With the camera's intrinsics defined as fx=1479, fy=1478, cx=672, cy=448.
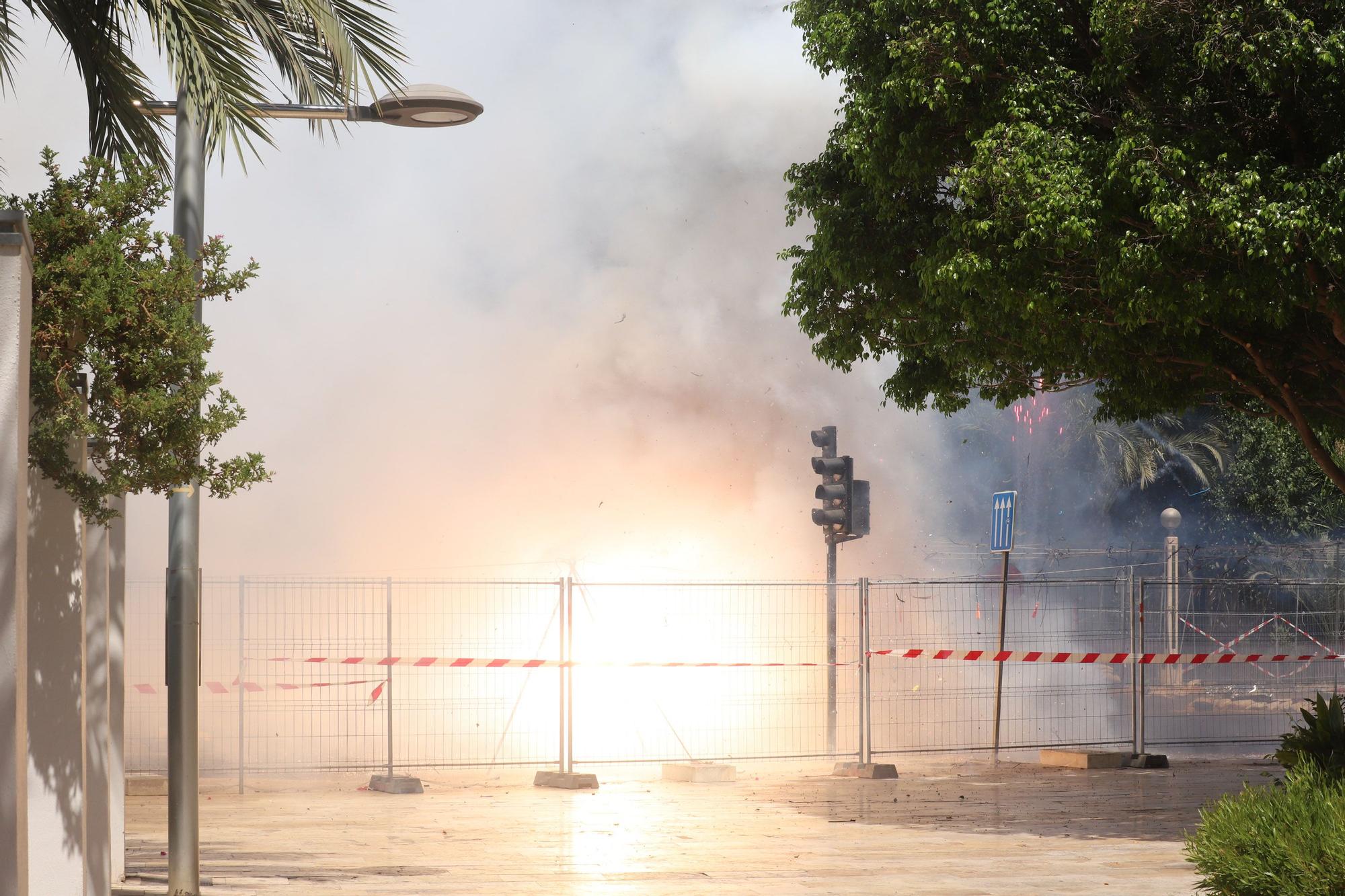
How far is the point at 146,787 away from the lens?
1475cm

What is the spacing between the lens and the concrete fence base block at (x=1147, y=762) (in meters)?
16.9

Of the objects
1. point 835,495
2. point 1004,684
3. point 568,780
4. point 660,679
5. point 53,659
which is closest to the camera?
point 53,659

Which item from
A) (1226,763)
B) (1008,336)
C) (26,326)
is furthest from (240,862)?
(1226,763)

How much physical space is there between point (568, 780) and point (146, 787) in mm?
4195

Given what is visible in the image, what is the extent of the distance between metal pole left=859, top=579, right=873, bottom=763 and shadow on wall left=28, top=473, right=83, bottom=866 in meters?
→ 10.2

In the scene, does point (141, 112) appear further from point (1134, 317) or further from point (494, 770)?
point (494, 770)

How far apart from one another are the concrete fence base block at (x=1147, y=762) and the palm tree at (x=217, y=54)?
11891 millimetres

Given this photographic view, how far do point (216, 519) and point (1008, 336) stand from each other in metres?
21.4

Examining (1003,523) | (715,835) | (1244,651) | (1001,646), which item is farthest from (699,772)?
(1244,651)

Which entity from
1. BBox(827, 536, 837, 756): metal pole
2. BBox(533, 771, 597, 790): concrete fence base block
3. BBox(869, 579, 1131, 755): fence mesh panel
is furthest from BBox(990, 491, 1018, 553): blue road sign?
BBox(533, 771, 597, 790): concrete fence base block

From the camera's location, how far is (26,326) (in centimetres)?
489

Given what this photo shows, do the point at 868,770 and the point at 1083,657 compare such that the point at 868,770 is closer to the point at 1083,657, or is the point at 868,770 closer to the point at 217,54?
the point at 1083,657

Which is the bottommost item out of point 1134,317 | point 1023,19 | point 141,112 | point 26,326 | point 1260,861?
point 1260,861

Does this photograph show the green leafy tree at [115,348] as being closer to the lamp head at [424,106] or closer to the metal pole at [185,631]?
the metal pole at [185,631]
